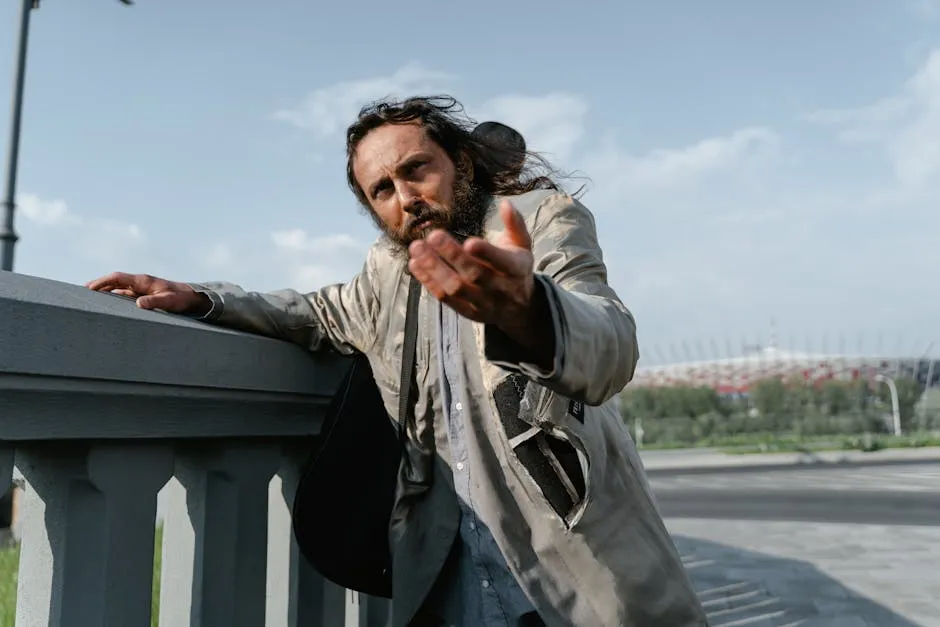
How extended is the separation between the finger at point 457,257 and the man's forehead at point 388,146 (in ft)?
3.68

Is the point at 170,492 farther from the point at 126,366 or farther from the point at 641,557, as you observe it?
the point at 641,557

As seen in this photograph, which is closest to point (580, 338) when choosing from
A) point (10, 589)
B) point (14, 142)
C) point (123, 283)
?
point (123, 283)

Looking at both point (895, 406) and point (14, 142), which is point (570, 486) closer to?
point (14, 142)

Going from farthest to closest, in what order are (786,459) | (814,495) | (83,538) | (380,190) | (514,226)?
(786,459) → (814,495) → (380,190) → (83,538) → (514,226)

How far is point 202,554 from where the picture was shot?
1677mm

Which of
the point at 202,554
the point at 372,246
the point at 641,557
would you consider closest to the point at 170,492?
the point at 202,554

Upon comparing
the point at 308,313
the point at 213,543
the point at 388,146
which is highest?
the point at 388,146

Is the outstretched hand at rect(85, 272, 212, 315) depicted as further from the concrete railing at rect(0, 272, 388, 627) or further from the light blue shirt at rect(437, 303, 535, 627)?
the light blue shirt at rect(437, 303, 535, 627)

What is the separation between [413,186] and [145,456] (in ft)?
3.23

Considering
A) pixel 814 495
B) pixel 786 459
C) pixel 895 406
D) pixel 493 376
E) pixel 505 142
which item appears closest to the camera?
pixel 493 376

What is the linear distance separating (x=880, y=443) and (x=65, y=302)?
27649 mm

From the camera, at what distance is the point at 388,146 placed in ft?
7.09

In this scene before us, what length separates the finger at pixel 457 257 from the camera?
1036 mm

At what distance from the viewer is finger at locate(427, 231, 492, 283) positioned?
3.40ft
